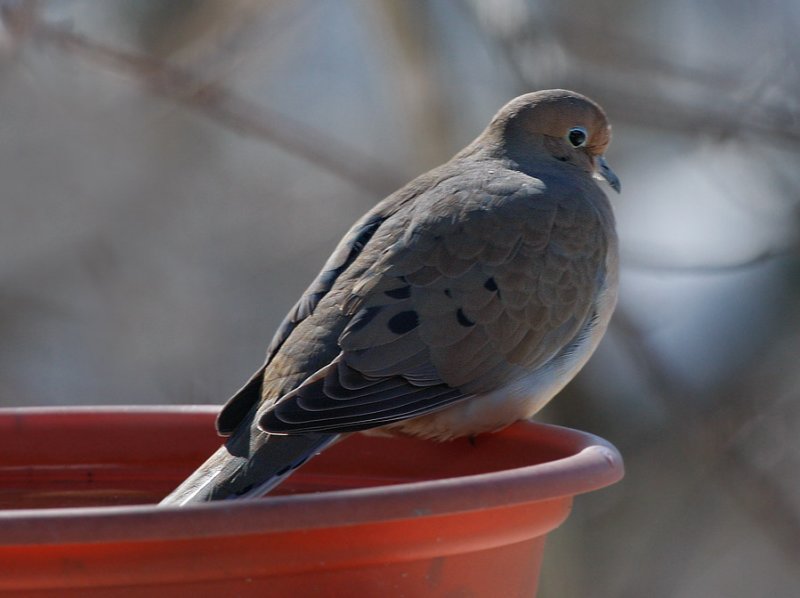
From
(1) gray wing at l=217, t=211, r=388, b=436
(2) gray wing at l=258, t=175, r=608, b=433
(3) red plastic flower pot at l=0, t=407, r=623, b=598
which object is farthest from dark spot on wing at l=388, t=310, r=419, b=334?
(3) red plastic flower pot at l=0, t=407, r=623, b=598

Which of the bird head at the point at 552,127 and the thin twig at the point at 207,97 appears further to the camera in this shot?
the thin twig at the point at 207,97

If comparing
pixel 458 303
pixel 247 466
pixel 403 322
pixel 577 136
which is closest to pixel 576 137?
pixel 577 136

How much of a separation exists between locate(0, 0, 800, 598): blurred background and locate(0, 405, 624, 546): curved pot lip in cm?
234

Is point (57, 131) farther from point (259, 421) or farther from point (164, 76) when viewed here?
point (259, 421)

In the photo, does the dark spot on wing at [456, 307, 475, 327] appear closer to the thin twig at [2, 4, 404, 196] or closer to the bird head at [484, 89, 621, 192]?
the bird head at [484, 89, 621, 192]

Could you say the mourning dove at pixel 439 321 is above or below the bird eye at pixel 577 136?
below

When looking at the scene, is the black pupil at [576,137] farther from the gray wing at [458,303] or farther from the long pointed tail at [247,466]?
the long pointed tail at [247,466]

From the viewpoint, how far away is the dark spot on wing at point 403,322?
2.45 m

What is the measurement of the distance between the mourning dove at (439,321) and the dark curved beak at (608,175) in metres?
0.36

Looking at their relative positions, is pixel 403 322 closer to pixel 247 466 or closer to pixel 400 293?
pixel 400 293

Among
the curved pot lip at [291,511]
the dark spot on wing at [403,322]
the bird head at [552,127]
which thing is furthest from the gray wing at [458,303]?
the curved pot lip at [291,511]

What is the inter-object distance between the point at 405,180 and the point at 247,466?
8.15 ft

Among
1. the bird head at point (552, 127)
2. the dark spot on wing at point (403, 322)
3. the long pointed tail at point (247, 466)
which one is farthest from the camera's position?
the bird head at point (552, 127)

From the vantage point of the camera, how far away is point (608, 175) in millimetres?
3256
